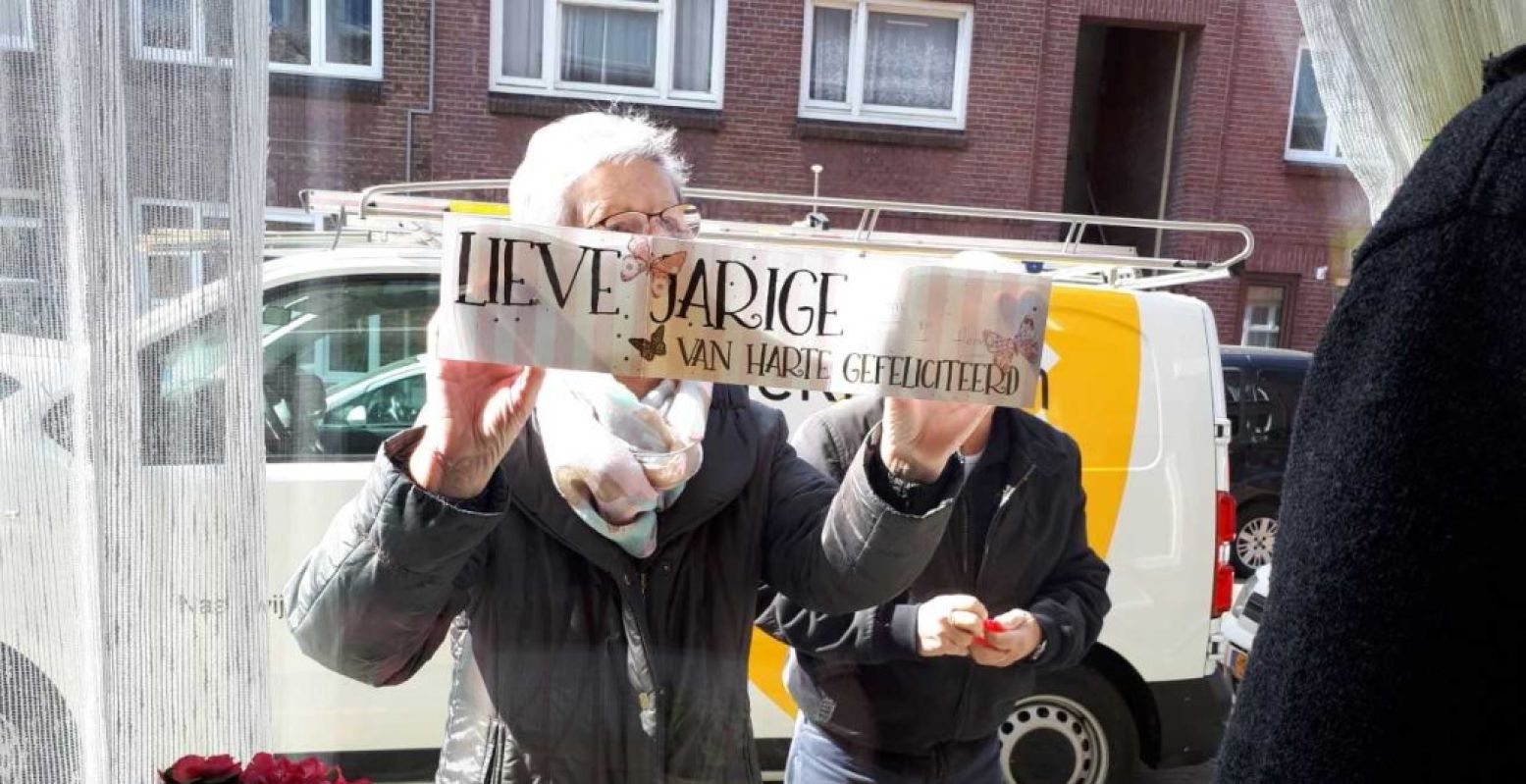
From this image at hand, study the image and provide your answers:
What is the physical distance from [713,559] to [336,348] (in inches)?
26.0

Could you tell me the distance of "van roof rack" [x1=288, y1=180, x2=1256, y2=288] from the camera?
1241 millimetres

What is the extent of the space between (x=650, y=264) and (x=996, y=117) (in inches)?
28.5

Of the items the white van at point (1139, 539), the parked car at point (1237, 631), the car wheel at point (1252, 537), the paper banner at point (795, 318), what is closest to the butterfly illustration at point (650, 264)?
the paper banner at point (795, 318)

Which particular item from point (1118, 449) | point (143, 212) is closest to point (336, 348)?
point (143, 212)

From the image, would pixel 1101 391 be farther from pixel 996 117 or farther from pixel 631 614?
pixel 631 614

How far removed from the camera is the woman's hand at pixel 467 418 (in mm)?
837

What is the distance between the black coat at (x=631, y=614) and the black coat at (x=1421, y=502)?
0.44m

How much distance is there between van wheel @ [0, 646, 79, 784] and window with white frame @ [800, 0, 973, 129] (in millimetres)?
1070

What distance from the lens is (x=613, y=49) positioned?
53.1 inches

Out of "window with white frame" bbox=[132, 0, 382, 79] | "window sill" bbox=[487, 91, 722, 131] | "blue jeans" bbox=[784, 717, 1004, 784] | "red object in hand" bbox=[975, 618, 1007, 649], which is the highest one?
"window with white frame" bbox=[132, 0, 382, 79]

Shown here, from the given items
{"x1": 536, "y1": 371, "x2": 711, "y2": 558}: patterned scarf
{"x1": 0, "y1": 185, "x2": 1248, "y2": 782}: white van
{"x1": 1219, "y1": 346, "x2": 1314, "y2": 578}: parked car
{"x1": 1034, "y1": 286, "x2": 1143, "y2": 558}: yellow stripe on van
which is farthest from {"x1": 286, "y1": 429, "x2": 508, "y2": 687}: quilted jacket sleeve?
{"x1": 1034, "y1": 286, "x2": 1143, "y2": 558}: yellow stripe on van

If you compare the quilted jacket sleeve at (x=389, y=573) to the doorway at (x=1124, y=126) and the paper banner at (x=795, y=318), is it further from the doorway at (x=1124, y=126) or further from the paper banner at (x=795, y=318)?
the doorway at (x=1124, y=126)

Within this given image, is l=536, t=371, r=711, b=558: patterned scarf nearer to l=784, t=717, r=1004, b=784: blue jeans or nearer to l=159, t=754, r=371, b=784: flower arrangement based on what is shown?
l=159, t=754, r=371, b=784: flower arrangement

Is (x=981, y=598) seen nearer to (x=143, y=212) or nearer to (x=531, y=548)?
(x=531, y=548)
